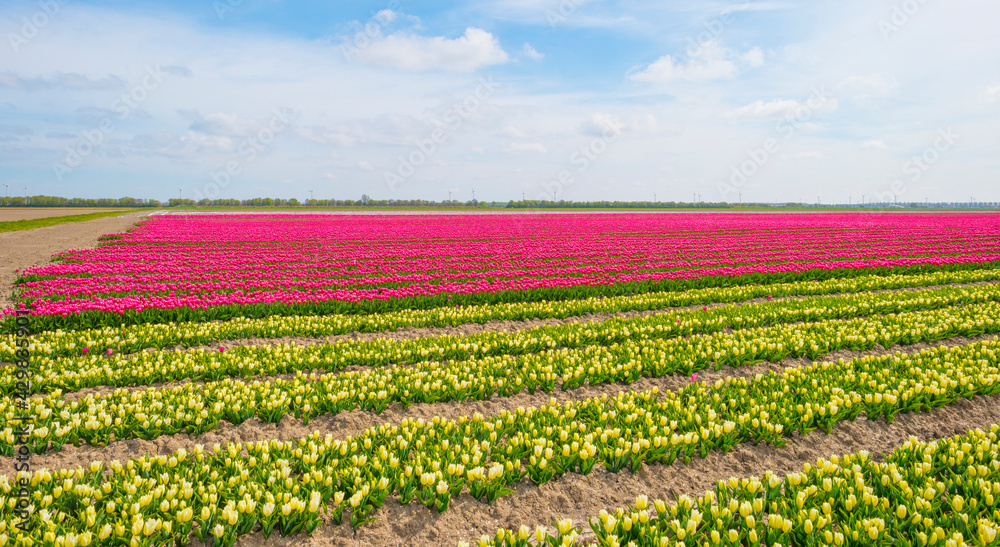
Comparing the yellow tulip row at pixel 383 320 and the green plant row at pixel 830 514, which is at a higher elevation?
the yellow tulip row at pixel 383 320

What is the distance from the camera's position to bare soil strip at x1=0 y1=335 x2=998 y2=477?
204 inches

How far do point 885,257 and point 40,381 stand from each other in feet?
92.4

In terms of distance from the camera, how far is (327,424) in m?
6.11

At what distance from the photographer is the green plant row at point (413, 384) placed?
18.4 ft

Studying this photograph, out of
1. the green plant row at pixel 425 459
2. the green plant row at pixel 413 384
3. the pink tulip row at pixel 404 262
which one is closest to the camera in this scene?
the green plant row at pixel 425 459

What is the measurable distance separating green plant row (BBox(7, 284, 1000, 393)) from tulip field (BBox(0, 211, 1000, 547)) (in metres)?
0.05

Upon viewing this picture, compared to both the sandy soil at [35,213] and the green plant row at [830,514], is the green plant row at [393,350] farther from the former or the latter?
the sandy soil at [35,213]

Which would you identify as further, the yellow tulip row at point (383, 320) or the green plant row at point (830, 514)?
the yellow tulip row at point (383, 320)

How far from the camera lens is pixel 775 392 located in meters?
6.50

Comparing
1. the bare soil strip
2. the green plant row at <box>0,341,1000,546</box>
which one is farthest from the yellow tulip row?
the green plant row at <box>0,341,1000,546</box>

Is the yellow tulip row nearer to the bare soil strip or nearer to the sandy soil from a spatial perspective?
the bare soil strip

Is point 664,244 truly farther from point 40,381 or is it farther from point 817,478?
point 40,381

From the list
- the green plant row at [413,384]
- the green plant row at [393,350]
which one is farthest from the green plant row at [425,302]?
the green plant row at [413,384]

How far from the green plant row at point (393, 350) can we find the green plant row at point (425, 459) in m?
2.62
